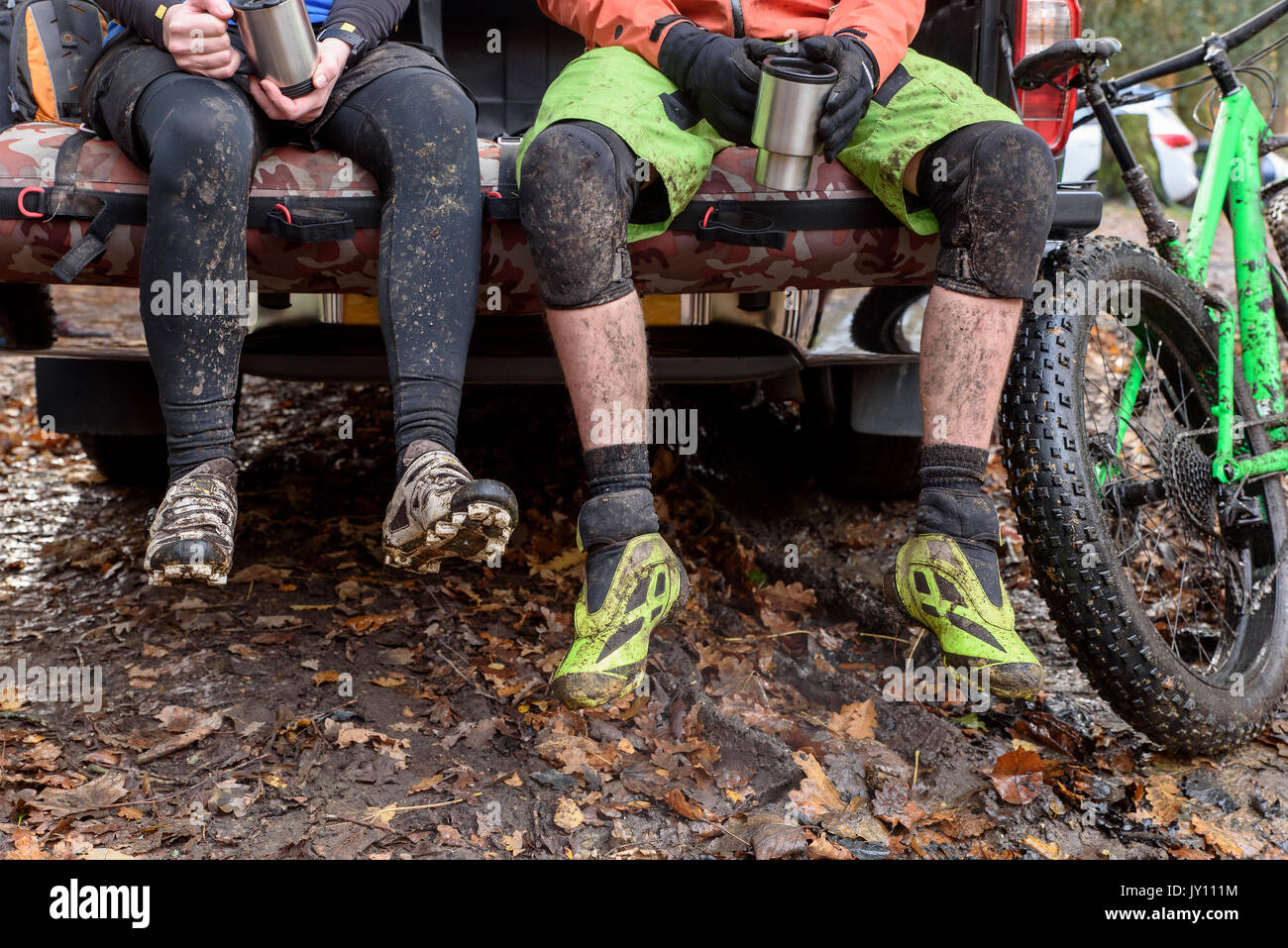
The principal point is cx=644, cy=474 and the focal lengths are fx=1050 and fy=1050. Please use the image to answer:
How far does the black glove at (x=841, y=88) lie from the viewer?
1.96m

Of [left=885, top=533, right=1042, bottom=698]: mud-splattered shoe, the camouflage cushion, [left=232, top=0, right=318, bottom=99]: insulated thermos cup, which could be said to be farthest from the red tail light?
[left=232, top=0, right=318, bottom=99]: insulated thermos cup

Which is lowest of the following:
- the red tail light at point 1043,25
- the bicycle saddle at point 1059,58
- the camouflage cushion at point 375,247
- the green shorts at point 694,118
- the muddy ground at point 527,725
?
the muddy ground at point 527,725

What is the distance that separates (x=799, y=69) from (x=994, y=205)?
1.47 ft

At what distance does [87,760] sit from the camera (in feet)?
6.81

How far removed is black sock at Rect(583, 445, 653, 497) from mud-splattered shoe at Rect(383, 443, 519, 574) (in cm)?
18

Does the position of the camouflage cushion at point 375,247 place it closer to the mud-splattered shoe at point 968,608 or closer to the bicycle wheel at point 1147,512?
the bicycle wheel at point 1147,512

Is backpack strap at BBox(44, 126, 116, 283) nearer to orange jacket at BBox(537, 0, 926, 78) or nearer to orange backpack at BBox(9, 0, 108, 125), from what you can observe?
orange backpack at BBox(9, 0, 108, 125)

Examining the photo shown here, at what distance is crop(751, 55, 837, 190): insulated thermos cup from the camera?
1.92m

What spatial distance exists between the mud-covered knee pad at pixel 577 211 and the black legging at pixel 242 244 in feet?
0.67

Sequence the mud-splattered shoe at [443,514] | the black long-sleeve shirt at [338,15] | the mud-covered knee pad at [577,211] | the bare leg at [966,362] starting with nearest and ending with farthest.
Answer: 1. the mud-splattered shoe at [443,514]
2. the mud-covered knee pad at [577,211]
3. the bare leg at [966,362]
4. the black long-sleeve shirt at [338,15]

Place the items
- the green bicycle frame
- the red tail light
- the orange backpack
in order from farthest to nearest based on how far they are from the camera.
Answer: the green bicycle frame
the red tail light
the orange backpack

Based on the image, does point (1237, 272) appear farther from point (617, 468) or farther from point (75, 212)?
point (75, 212)

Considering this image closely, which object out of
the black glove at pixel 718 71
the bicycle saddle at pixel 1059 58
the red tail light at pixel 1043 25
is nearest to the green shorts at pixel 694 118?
the black glove at pixel 718 71

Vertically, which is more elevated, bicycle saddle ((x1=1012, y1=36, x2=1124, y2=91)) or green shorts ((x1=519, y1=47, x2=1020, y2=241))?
bicycle saddle ((x1=1012, y1=36, x2=1124, y2=91))
